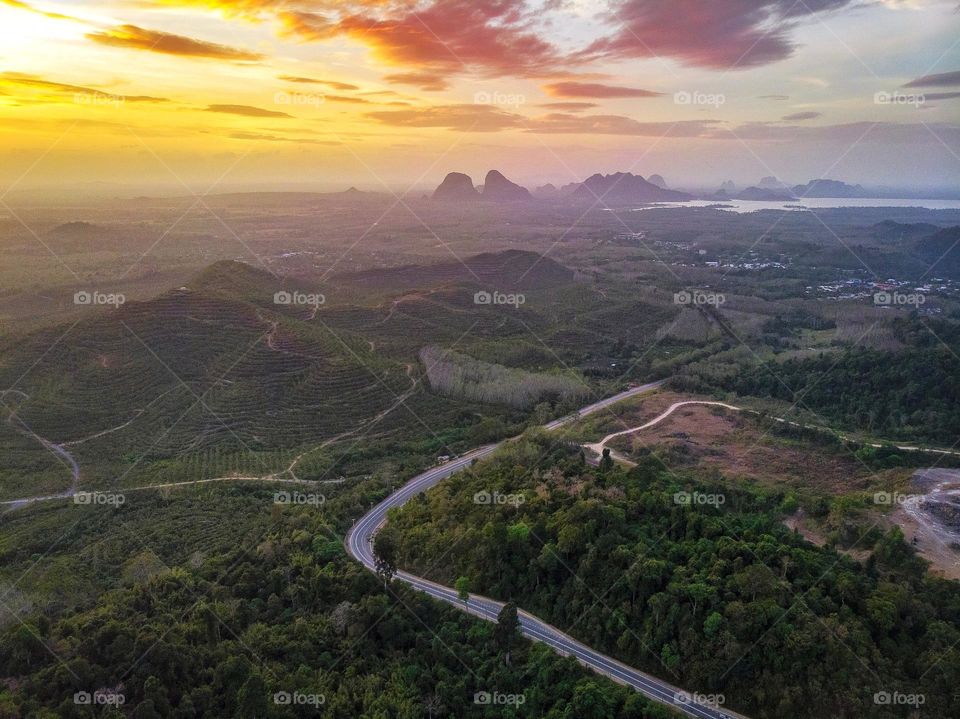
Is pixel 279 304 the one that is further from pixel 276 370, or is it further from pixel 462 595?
pixel 462 595

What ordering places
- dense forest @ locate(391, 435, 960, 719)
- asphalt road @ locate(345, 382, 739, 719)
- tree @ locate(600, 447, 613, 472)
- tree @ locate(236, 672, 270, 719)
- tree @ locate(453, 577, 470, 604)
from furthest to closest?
tree @ locate(600, 447, 613, 472), tree @ locate(453, 577, 470, 604), asphalt road @ locate(345, 382, 739, 719), dense forest @ locate(391, 435, 960, 719), tree @ locate(236, 672, 270, 719)

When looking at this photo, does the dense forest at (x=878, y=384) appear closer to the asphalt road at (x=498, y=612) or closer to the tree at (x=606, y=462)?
the tree at (x=606, y=462)

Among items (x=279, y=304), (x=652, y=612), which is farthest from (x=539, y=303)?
Result: (x=652, y=612)

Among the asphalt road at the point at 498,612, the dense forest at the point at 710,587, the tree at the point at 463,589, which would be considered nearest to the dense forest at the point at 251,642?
the tree at the point at 463,589

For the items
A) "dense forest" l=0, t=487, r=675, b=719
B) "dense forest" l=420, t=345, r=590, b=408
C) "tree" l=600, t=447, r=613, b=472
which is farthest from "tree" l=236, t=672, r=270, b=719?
"dense forest" l=420, t=345, r=590, b=408

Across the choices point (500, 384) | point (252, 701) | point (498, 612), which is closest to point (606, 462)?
point (498, 612)

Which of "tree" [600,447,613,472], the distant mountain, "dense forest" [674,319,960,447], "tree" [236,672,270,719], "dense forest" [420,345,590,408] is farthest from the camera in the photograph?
the distant mountain

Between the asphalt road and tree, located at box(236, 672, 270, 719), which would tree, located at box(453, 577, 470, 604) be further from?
tree, located at box(236, 672, 270, 719)
